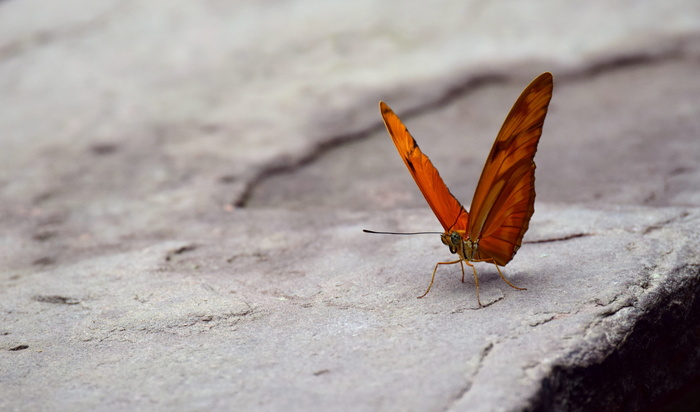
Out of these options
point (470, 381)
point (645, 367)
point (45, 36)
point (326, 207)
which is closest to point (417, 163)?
point (470, 381)

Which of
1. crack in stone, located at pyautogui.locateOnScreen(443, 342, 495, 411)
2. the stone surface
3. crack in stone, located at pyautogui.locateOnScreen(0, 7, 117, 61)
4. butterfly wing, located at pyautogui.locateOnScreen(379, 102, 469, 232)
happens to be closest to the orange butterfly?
butterfly wing, located at pyautogui.locateOnScreen(379, 102, 469, 232)

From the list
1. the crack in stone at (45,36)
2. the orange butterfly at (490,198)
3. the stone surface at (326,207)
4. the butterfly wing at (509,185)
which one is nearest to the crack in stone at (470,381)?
the stone surface at (326,207)

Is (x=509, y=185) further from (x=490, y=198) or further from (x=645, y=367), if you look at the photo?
(x=645, y=367)

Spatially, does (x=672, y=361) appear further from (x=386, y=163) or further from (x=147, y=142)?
(x=147, y=142)

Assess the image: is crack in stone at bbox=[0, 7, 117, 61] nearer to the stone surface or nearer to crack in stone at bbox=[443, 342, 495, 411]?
the stone surface

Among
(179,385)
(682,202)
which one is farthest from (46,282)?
(682,202)

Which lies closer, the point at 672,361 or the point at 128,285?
the point at 672,361
